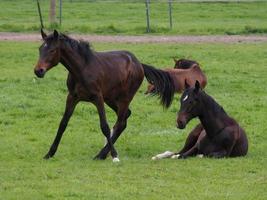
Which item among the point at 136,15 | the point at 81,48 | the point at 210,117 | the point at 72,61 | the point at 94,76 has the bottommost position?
the point at 136,15

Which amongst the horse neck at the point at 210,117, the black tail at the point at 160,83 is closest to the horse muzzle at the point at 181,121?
the horse neck at the point at 210,117

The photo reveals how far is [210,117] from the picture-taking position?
1203 cm

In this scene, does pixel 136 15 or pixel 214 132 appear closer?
pixel 214 132

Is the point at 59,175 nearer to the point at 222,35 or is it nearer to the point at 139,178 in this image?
the point at 139,178

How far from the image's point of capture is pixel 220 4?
44.5 metres

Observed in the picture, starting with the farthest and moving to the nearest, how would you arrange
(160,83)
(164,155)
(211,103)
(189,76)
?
1. (189,76)
2. (160,83)
3. (211,103)
4. (164,155)

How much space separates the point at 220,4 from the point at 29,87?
27.2 meters

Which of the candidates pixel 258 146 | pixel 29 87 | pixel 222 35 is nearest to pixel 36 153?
pixel 258 146

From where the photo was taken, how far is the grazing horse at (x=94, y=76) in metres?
11.4

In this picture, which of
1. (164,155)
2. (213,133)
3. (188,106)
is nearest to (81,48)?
(188,106)

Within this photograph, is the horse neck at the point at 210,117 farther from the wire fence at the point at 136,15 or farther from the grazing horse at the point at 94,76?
the wire fence at the point at 136,15

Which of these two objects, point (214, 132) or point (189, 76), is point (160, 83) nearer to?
point (214, 132)

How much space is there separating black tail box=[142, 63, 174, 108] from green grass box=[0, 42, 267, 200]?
0.75 meters

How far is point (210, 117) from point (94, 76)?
5.83 feet
